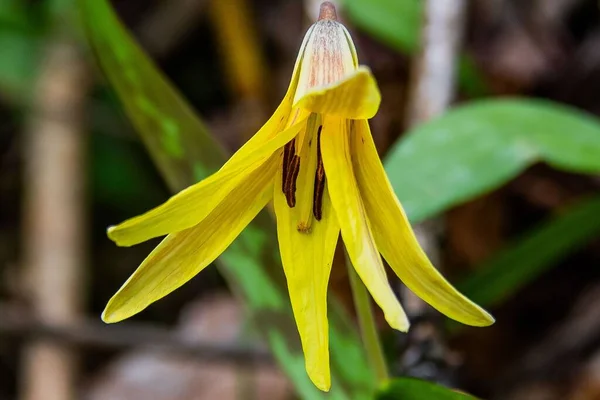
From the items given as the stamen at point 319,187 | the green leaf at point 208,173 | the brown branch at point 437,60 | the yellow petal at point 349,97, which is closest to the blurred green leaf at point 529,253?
the brown branch at point 437,60

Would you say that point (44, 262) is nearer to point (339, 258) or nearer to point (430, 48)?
point (339, 258)

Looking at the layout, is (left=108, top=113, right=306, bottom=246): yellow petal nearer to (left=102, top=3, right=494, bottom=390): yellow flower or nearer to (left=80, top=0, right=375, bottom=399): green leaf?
(left=102, top=3, right=494, bottom=390): yellow flower

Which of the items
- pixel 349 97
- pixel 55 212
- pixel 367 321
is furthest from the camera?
pixel 55 212

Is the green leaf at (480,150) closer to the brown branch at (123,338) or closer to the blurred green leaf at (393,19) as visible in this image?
the blurred green leaf at (393,19)

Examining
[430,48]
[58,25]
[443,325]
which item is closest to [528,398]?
[443,325]

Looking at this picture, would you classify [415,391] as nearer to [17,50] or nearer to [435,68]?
[435,68]

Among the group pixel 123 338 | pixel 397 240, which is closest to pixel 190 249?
pixel 397 240

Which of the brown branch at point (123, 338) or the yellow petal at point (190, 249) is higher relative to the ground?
the yellow petal at point (190, 249)
